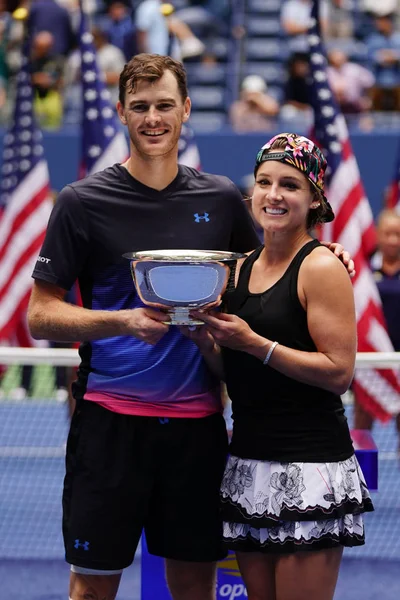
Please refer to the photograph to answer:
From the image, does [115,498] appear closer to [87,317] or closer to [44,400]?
[87,317]

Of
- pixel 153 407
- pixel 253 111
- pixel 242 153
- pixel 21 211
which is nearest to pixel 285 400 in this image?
pixel 153 407

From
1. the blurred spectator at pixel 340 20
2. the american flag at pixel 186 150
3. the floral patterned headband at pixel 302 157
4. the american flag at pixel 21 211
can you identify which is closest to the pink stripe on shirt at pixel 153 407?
the floral patterned headband at pixel 302 157

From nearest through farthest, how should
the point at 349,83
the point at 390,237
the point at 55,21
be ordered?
1. the point at 390,237
2. the point at 349,83
3. the point at 55,21

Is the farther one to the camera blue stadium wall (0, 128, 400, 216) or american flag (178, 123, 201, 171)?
blue stadium wall (0, 128, 400, 216)

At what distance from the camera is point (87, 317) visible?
325 cm

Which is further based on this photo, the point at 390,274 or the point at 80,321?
the point at 390,274

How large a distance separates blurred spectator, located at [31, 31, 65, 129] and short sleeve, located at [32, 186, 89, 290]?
8.85 m

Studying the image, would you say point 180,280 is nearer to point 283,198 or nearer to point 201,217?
point 283,198

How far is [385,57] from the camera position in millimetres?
12891

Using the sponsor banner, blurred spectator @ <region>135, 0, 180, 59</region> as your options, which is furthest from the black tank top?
blurred spectator @ <region>135, 0, 180, 59</region>

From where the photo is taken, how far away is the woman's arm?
307 centimetres

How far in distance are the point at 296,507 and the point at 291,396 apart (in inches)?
12.2

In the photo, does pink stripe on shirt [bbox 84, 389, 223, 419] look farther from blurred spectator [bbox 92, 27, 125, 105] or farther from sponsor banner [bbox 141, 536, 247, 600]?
blurred spectator [bbox 92, 27, 125, 105]

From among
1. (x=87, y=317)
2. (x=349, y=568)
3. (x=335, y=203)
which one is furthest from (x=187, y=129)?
(x=87, y=317)
